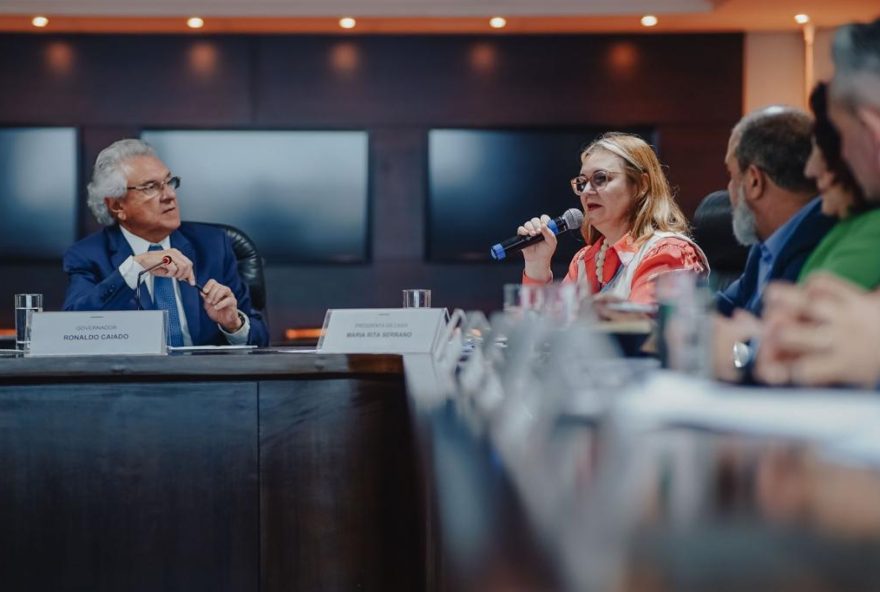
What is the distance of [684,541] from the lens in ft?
1.76

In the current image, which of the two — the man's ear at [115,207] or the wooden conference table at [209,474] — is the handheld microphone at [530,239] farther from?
the man's ear at [115,207]

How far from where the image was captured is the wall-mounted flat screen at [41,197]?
5910mm

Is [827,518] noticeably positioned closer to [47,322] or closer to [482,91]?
[47,322]

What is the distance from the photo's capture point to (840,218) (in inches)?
69.3

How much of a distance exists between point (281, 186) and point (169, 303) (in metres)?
2.84

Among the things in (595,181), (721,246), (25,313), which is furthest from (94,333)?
(721,246)

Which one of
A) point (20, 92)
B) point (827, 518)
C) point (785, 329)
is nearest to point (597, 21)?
point (20, 92)

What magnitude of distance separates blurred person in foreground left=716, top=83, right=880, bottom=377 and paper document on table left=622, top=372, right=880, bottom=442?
0.31 metres

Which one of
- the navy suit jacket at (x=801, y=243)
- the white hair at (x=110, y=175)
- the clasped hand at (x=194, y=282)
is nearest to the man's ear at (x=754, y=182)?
the navy suit jacket at (x=801, y=243)

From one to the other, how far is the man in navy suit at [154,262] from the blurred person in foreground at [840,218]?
171 cm

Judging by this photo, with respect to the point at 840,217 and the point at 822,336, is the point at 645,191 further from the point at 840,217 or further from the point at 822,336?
the point at 822,336

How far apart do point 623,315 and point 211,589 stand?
3.79ft

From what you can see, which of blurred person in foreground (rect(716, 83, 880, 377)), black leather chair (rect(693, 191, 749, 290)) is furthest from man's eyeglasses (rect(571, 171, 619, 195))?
blurred person in foreground (rect(716, 83, 880, 377))

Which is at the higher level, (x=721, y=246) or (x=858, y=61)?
(x=858, y=61)
